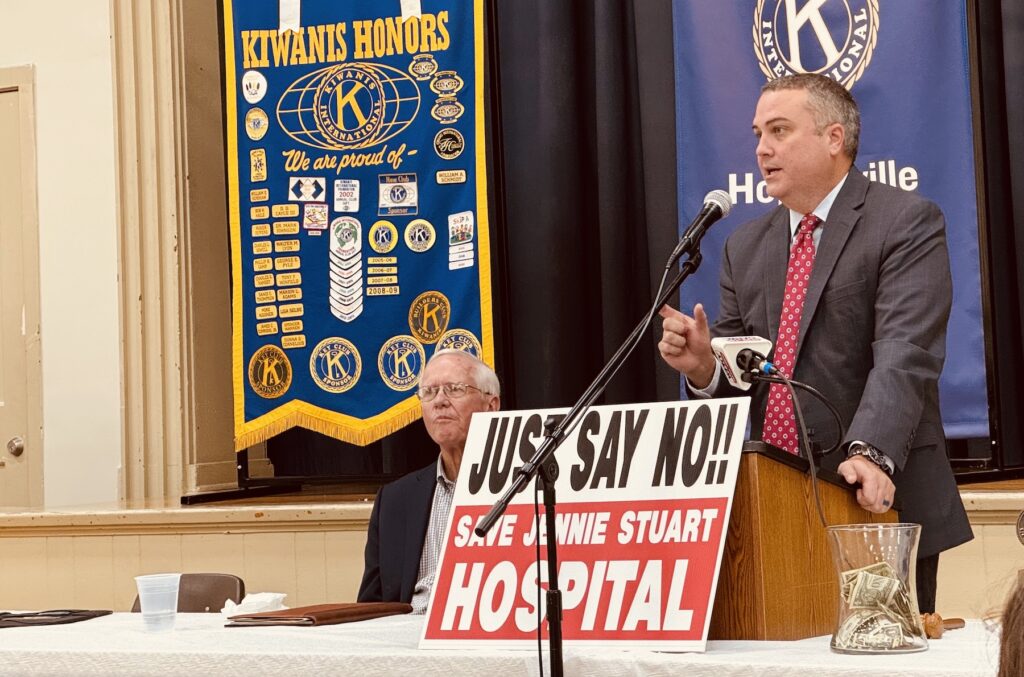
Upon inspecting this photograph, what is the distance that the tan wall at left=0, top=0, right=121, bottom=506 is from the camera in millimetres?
4863

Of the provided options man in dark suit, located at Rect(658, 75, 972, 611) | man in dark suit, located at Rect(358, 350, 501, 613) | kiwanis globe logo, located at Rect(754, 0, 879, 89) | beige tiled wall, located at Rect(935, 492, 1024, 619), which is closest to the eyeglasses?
man in dark suit, located at Rect(358, 350, 501, 613)

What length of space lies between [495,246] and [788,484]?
2.57 meters

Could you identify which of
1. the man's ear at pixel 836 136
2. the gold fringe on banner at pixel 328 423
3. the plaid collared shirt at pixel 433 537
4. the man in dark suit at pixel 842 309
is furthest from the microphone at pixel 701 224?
the gold fringe on banner at pixel 328 423

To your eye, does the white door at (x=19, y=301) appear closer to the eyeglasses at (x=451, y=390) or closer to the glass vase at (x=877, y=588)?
the eyeglasses at (x=451, y=390)

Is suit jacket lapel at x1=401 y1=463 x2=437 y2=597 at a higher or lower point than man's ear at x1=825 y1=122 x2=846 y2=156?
lower

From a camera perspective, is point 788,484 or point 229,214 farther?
point 229,214

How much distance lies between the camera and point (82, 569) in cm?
416

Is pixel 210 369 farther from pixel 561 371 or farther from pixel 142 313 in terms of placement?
pixel 561 371

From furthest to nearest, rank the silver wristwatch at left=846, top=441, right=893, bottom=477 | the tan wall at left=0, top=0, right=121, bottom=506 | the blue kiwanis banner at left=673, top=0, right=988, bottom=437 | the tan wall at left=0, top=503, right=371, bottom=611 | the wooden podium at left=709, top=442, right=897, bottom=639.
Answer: the tan wall at left=0, top=0, right=121, bottom=506 → the tan wall at left=0, top=503, right=371, bottom=611 → the blue kiwanis banner at left=673, top=0, right=988, bottom=437 → the silver wristwatch at left=846, top=441, right=893, bottom=477 → the wooden podium at left=709, top=442, right=897, bottom=639

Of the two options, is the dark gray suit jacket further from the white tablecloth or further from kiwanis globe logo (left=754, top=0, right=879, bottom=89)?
kiwanis globe logo (left=754, top=0, right=879, bottom=89)

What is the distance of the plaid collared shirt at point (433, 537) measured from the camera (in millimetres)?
2842

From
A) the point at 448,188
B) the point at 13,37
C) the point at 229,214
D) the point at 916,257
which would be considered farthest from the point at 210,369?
the point at 916,257

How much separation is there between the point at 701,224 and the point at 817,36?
222 cm

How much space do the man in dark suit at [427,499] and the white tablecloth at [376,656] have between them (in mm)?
767
